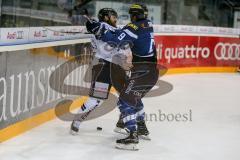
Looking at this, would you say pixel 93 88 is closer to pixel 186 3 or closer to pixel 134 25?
pixel 134 25

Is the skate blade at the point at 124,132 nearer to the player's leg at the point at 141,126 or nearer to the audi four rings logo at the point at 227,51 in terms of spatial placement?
the player's leg at the point at 141,126

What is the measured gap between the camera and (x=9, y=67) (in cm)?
553

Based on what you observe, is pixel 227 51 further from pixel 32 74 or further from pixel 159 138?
pixel 32 74

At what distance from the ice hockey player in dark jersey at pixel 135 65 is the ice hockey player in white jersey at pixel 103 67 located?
0.89 feet

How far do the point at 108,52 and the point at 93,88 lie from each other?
479 mm

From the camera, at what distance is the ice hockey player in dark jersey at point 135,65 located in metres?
5.50

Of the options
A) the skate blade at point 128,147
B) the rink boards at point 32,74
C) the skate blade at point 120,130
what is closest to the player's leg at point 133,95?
the skate blade at point 128,147

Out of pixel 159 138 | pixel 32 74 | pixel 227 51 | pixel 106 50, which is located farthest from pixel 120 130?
pixel 227 51

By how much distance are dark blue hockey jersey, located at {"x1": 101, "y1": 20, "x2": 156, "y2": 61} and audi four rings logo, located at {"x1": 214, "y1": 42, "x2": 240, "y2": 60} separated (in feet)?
26.3

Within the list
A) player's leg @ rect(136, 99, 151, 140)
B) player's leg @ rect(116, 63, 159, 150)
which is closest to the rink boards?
player's leg @ rect(116, 63, 159, 150)

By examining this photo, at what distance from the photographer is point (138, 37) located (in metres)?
5.54

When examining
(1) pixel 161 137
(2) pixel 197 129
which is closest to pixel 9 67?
(1) pixel 161 137

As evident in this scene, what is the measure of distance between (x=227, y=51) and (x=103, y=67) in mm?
8033

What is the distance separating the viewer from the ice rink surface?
5.29 meters
